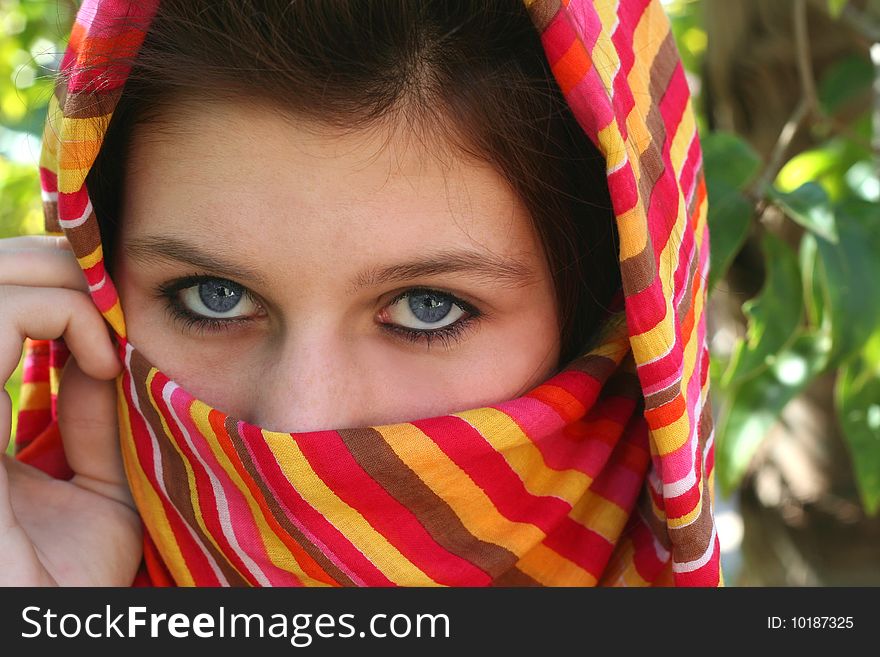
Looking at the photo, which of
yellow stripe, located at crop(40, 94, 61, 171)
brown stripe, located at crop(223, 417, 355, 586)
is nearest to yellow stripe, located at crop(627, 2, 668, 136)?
brown stripe, located at crop(223, 417, 355, 586)

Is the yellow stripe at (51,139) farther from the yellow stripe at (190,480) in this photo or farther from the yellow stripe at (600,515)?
the yellow stripe at (600,515)

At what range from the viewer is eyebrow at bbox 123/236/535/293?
34.3 inches

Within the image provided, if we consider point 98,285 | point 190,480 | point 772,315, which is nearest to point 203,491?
point 190,480

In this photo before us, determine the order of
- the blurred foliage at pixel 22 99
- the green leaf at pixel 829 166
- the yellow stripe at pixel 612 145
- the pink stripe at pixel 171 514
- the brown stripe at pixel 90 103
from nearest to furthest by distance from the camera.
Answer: the yellow stripe at pixel 612 145
the brown stripe at pixel 90 103
the pink stripe at pixel 171 514
the green leaf at pixel 829 166
the blurred foliage at pixel 22 99

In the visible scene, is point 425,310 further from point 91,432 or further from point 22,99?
point 22,99

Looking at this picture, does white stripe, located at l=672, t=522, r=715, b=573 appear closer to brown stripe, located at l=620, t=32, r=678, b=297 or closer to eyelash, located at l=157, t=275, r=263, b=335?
brown stripe, located at l=620, t=32, r=678, b=297

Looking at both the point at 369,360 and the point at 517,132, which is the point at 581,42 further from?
the point at 369,360

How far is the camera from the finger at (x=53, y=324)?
100 cm

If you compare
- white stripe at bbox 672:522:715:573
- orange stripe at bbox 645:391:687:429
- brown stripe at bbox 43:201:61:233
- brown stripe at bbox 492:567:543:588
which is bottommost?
white stripe at bbox 672:522:715:573

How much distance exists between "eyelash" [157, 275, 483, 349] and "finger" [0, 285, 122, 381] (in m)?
0.08

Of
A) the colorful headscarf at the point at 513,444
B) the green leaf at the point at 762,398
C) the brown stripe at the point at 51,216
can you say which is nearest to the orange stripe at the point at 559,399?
the colorful headscarf at the point at 513,444

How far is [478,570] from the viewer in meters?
0.97

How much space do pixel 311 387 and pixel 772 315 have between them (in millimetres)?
541

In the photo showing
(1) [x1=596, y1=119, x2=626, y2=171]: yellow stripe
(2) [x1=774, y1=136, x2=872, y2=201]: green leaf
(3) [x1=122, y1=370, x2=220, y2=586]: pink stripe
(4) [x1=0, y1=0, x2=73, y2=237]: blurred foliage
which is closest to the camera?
(1) [x1=596, y1=119, x2=626, y2=171]: yellow stripe
